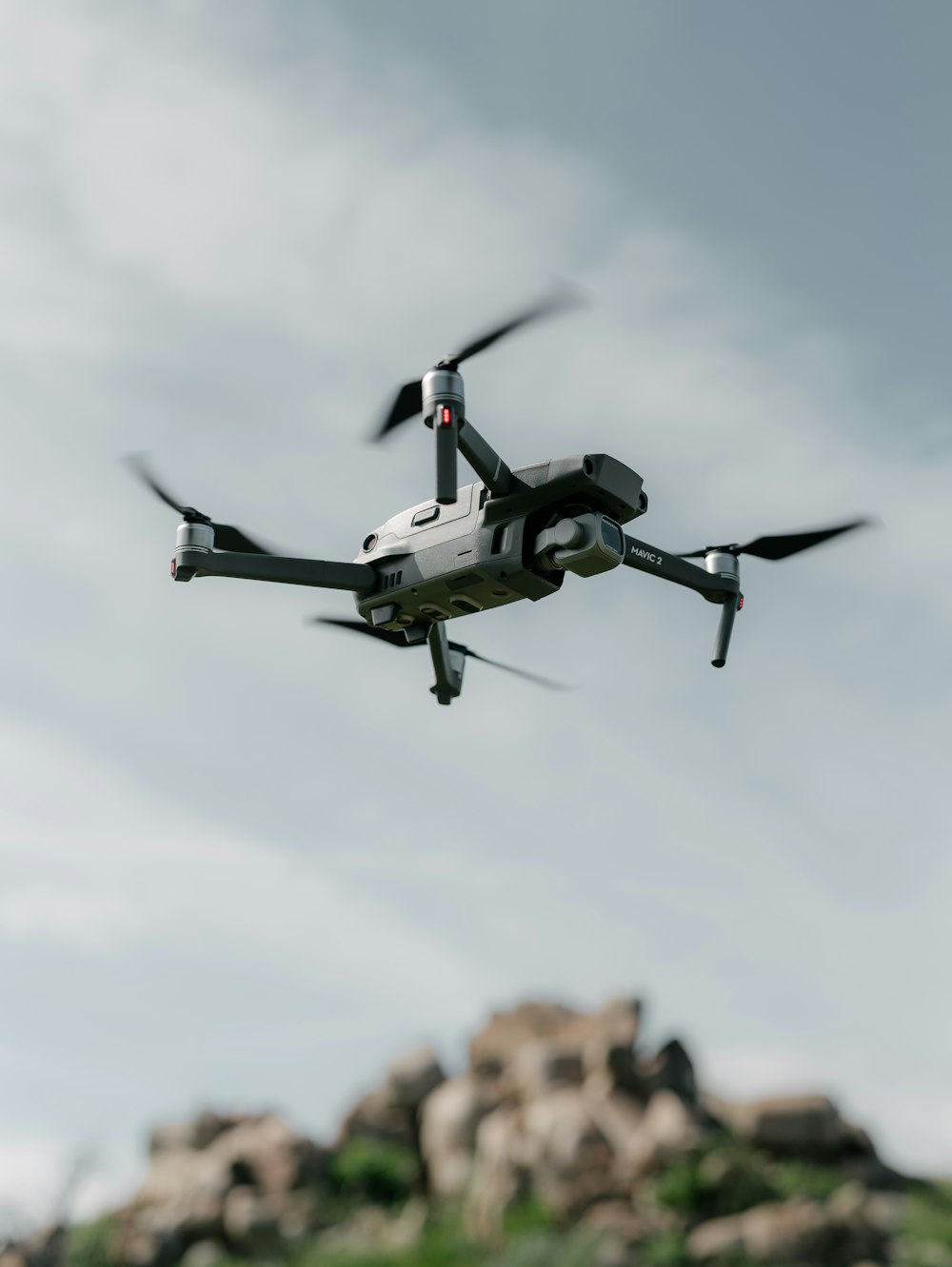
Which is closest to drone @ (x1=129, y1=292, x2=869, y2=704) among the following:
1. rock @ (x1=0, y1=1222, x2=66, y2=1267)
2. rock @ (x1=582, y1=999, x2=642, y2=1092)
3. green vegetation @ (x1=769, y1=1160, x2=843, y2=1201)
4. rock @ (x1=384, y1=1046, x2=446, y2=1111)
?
green vegetation @ (x1=769, y1=1160, x2=843, y2=1201)

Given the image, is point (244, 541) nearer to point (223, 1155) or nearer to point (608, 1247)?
point (608, 1247)

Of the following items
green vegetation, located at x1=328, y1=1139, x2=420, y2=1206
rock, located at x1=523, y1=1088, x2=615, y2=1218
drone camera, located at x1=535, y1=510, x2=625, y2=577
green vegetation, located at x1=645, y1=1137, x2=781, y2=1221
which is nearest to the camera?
drone camera, located at x1=535, y1=510, x2=625, y2=577

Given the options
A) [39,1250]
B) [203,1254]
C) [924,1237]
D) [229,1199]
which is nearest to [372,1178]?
[229,1199]

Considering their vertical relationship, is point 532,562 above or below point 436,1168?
above

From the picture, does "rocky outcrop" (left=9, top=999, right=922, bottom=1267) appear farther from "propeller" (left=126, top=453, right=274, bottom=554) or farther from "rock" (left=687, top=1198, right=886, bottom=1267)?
"propeller" (left=126, top=453, right=274, bottom=554)

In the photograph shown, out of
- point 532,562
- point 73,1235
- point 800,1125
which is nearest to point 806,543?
point 532,562

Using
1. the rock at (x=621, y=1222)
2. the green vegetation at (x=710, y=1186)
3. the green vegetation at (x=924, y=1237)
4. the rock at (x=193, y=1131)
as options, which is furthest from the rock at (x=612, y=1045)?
the rock at (x=193, y=1131)
